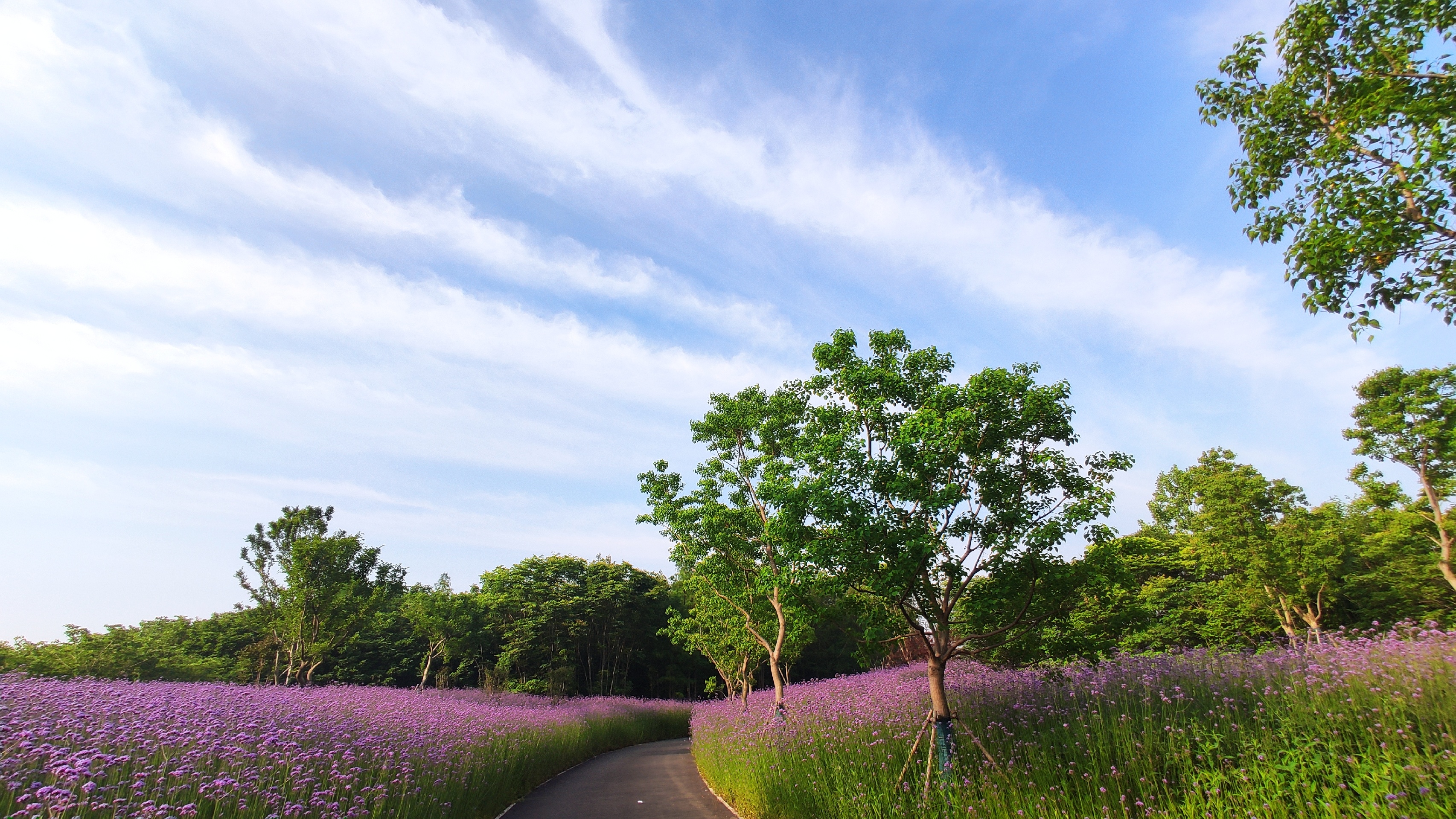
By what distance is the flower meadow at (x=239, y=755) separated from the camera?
14.2 ft

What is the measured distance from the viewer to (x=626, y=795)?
12320 millimetres

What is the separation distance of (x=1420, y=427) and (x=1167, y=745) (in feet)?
111

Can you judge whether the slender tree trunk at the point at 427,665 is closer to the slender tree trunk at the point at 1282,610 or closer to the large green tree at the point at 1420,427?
the slender tree trunk at the point at 1282,610

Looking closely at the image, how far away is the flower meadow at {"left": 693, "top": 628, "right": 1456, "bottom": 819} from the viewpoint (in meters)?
4.67

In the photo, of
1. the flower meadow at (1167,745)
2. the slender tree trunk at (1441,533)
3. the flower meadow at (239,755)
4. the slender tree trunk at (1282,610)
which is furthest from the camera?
the slender tree trunk at (1282,610)

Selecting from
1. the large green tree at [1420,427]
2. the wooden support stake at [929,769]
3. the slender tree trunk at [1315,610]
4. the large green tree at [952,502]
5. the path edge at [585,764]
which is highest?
the large green tree at [1420,427]

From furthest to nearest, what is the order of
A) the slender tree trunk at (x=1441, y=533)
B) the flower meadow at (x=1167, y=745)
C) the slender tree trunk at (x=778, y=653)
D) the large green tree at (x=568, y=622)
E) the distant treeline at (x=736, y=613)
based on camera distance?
the large green tree at (x=568, y=622), the slender tree trunk at (x=1441, y=533), the slender tree trunk at (x=778, y=653), the distant treeline at (x=736, y=613), the flower meadow at (x=1167, y=745)

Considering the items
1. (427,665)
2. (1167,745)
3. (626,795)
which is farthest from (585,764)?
(427,665)

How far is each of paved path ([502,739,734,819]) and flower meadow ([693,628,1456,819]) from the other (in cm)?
164

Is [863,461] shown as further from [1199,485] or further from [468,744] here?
[1199,485]

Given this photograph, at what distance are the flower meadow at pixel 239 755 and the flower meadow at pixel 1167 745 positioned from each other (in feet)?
17.2

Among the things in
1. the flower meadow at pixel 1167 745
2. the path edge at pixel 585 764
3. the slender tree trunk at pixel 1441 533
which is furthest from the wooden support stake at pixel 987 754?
the slender tree trunk at pixel 1441 533

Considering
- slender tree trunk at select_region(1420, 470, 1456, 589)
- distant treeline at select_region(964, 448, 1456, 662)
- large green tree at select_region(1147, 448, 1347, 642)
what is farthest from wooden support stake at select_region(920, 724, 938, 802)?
slender tree trunk at select_region(1420, 470, 1456, 589)

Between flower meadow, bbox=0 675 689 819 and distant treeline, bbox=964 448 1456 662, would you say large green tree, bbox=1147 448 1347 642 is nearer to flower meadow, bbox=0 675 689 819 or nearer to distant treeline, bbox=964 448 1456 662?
distant treeline, bbox=964 448 1456 662
